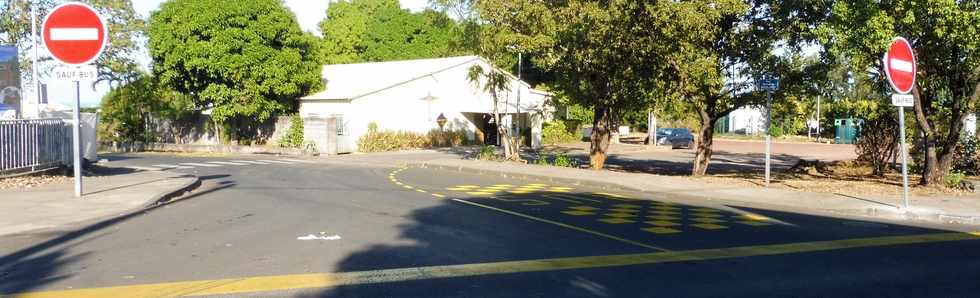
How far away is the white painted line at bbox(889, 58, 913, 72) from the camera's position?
1208 centimetres

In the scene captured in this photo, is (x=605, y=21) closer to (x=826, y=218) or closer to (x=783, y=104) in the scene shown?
(x=783, y=104)

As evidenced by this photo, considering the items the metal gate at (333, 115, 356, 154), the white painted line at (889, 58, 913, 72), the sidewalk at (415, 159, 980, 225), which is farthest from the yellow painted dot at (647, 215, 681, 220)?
the metal gate at (333, 115, 356, 154)

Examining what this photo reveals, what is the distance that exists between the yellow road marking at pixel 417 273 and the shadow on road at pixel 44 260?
0.54 meters

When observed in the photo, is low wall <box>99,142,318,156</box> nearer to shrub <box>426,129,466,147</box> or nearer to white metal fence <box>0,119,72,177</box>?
shrub <box>426,129,466,147</box>

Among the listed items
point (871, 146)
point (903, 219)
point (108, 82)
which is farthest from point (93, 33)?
point (108, 82)

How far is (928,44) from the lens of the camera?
608 inches

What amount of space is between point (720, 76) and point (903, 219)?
758 centimetres

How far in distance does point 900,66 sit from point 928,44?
3.92m

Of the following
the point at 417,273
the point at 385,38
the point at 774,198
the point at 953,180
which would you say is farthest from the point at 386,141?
the point at 417,273

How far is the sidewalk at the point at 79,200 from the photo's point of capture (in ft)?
33.9

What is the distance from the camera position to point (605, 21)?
1842 centimetres

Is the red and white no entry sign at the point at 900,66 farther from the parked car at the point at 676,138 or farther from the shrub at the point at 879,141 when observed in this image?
the parked car at the point at 676,138

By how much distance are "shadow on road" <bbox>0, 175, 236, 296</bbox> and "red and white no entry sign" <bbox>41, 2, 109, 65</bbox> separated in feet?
9.25

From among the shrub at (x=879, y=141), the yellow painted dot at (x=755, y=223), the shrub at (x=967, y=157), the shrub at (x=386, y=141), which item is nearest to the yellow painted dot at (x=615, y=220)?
the yellow painted dot at (x=755, y=223)
